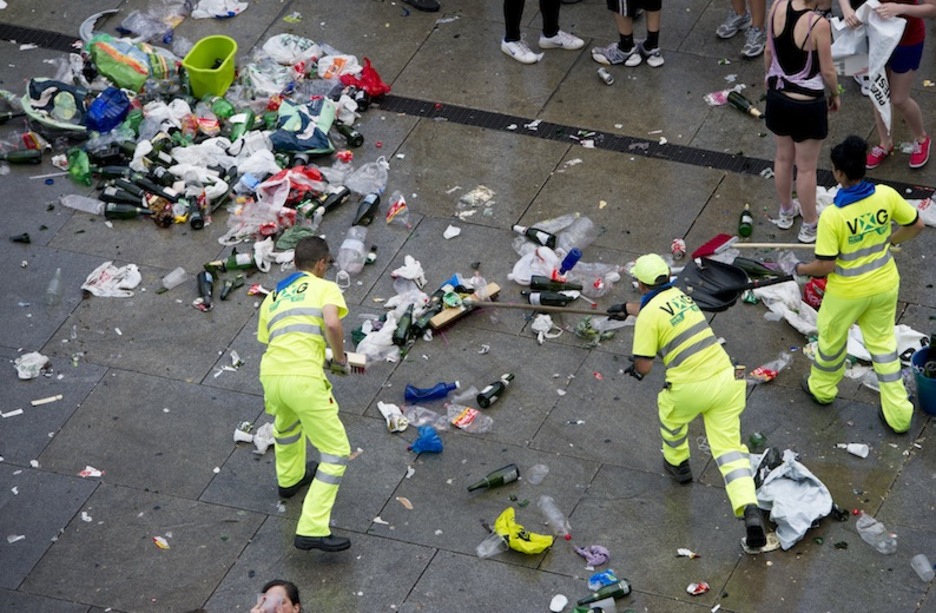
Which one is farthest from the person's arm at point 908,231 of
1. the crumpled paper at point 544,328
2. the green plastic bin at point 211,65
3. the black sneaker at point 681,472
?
the green plastic bin at point 211,65

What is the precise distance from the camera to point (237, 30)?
1269 centimetres

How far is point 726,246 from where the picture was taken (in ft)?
31.4

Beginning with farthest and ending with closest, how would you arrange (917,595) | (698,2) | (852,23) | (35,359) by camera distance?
(698,2) < (852,23) < (35,359) < (917,595)

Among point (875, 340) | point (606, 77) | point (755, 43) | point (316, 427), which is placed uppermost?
point (316, 427)

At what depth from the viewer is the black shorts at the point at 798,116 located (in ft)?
31.5

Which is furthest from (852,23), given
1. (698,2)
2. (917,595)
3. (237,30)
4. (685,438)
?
(237,30)

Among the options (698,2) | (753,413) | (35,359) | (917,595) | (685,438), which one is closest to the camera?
(917,595)

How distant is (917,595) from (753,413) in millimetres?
1599

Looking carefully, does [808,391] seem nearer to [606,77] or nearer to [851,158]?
[851,158]

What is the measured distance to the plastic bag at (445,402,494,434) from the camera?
29.5 feet

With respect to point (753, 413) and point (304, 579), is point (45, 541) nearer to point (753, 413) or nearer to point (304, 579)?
point (304, 579)

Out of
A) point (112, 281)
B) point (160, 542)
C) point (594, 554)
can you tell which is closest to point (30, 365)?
point (112, 281)

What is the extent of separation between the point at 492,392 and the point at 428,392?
40cm

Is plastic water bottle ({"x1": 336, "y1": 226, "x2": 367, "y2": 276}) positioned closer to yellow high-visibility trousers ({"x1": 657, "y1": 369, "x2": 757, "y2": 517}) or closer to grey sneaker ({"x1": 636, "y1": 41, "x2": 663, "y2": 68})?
yellow high-visibility trousers ({"x1": 657, "y1": 369, "x2": 757, "y2": 517})
